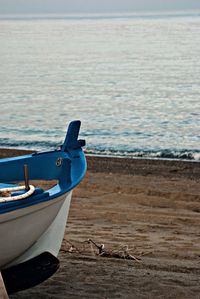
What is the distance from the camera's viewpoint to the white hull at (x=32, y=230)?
18.6ft

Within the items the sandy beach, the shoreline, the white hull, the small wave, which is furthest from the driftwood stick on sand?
the small wave

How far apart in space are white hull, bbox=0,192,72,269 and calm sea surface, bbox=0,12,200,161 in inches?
310

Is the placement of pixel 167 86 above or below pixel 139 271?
below

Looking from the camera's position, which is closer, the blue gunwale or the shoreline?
the blue gunwale

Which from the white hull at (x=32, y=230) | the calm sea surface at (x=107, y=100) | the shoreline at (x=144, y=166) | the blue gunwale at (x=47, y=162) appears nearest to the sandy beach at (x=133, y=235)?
the shoreline at (x=144, y=166)

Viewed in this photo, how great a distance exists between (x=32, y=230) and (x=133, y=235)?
2.60 meters

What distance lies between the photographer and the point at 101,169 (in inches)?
494

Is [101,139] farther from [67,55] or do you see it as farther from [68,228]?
[67,55]

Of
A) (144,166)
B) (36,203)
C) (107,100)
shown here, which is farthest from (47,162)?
(107,100)

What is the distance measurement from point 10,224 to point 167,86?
2119 cm

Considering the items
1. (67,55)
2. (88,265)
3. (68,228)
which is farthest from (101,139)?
(67,55)

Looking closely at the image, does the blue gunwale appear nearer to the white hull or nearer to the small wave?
the white hull

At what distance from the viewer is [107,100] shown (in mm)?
→ 23250

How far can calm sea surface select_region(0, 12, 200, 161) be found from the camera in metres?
15.9
